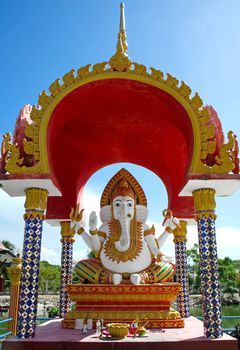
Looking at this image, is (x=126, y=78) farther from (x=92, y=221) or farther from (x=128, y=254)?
(x=128, y=254)

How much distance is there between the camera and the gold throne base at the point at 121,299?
758cm

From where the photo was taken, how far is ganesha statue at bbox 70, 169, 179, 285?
8250mm

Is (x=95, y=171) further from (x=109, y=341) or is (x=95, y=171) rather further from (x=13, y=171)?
(x=109, y=341)

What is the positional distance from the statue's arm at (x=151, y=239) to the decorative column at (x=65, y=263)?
7.64ft

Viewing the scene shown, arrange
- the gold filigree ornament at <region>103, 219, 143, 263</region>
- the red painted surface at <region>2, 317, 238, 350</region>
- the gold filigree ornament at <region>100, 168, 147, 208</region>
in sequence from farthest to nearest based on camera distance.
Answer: the gold filigree ornament at <region>100, 168, 147, 208</region>, the gold filigree ornament at <region>103, 219, 143, 263</region>, the red painted surface at <region>2, 317, 238, 350</region>

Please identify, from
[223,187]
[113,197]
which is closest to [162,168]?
[113,197]

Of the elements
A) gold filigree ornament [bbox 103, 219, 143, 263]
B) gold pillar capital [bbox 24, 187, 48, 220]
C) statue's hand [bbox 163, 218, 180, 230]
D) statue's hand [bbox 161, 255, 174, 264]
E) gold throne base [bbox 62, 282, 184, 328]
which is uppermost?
gold pillar capital [bbox 24, 187, 48, 220]

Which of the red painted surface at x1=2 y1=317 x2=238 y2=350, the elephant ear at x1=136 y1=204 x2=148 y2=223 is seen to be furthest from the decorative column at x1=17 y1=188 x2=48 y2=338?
the elephant ear at x1=136 y1=204 x2=148 y2=223

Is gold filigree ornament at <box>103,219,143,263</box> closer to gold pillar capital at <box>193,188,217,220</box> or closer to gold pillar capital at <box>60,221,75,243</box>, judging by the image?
gold pillar capital at <box>60,221,75,243</box>

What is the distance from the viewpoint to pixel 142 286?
7.74 metres

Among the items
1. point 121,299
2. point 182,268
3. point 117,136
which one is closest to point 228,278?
point 182,268

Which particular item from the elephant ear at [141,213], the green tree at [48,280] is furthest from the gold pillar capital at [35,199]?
the green tree at [48,280]

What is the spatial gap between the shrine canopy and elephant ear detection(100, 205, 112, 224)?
1915mm

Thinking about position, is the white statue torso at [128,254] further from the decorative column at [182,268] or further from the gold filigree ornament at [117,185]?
the decorative column at [182,268]
